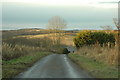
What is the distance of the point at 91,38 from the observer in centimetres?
5528

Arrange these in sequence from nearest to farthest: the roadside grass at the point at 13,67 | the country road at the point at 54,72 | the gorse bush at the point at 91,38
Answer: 1. the country road at the point at 54,72
2. the roadside grass at the point at 13,67
3. the gorse bush at the point at 91,38

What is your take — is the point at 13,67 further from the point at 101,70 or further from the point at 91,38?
the point at 91,38

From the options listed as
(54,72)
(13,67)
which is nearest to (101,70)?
(54,72)

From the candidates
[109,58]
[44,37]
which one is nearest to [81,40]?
[109,58]

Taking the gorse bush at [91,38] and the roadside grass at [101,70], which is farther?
the gorse bush at [91,38]

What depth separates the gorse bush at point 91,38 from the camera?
54781 millimetres

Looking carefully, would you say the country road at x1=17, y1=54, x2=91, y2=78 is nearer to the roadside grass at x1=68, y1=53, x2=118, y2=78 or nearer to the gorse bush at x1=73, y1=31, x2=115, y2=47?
the roadside grass at x1=68, y1=53, x2=118, y2=78

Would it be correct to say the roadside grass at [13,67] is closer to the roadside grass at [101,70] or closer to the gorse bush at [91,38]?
the roadside grass at [101,70]

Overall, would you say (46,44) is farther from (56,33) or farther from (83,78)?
(83,78)

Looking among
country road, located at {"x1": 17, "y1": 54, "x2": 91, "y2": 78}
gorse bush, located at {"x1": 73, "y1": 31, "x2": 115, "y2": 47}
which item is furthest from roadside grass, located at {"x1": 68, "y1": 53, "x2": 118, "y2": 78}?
gorse bush, located at {"x1": 73, "y1": 31, "x2": 115, "y2": 47}

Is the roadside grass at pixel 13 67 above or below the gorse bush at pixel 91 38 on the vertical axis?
below

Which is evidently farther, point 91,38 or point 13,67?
point 91,38

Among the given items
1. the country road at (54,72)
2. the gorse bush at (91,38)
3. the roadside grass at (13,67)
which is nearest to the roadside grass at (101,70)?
the country road at (54,72)

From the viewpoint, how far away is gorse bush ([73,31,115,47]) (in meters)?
54.8
